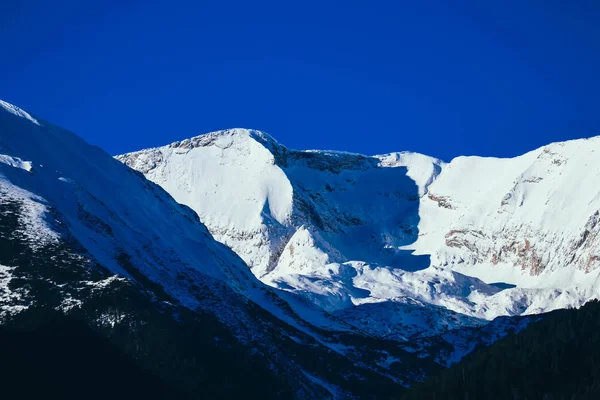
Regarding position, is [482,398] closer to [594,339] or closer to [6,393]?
[594,339]

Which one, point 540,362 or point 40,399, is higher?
point 540,362

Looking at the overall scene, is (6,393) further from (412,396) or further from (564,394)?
(564,394)

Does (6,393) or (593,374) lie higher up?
(593,374)

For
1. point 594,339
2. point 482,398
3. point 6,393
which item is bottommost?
point 6,393

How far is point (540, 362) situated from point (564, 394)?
1304 centimetres

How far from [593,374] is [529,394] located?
33.2 feet

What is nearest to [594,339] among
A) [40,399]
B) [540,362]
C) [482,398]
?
[540,362]

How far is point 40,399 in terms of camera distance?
199500 mm

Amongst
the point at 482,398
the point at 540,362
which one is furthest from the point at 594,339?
the point at 482,398

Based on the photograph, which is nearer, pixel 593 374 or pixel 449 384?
pixel 593 374

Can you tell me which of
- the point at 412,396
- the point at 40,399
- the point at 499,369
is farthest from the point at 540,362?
the point at 40,399

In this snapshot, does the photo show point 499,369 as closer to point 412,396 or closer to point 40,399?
point 412,396

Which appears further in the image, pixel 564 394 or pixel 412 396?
pixel 412 396

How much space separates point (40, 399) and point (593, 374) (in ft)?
292
